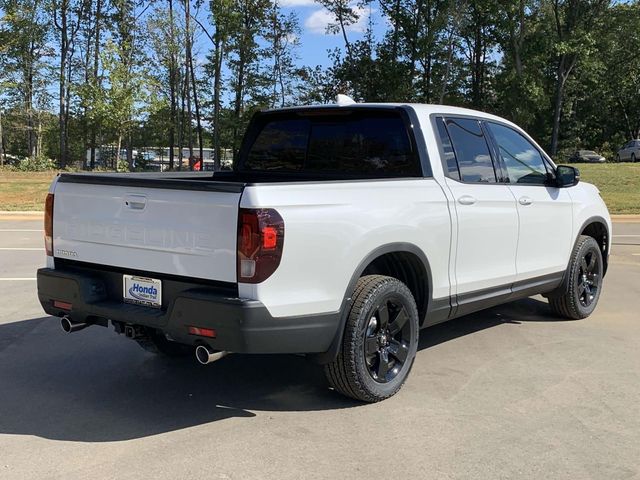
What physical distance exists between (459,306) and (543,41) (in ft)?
118

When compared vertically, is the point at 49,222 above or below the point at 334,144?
below

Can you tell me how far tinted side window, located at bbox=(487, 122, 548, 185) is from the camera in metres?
5.27

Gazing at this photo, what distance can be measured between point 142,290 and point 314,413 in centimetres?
132

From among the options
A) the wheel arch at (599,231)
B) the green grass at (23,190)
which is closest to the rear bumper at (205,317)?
the wheel arch at (599,231)

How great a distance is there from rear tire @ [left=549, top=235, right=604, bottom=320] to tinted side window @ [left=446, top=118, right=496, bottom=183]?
1.67 meters

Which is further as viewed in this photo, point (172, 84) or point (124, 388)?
point (172, 84)

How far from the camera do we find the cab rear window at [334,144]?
4.63 m

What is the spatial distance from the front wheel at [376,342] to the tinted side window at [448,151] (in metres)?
1.08

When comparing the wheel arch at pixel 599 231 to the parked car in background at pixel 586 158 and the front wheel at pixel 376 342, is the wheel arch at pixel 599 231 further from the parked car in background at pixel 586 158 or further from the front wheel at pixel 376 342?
the parked car in background at pixel 586 158

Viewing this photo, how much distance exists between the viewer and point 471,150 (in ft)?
16.1

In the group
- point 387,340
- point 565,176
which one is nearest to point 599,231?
point 565,176

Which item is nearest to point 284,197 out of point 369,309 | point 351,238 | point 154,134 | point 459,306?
point 351,238

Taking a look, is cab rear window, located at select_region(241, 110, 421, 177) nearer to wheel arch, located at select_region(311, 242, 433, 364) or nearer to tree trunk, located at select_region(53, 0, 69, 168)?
wheel arch, located at select_region(311, 242, 433, 364)

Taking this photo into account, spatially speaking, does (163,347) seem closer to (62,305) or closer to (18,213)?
(62,305)
